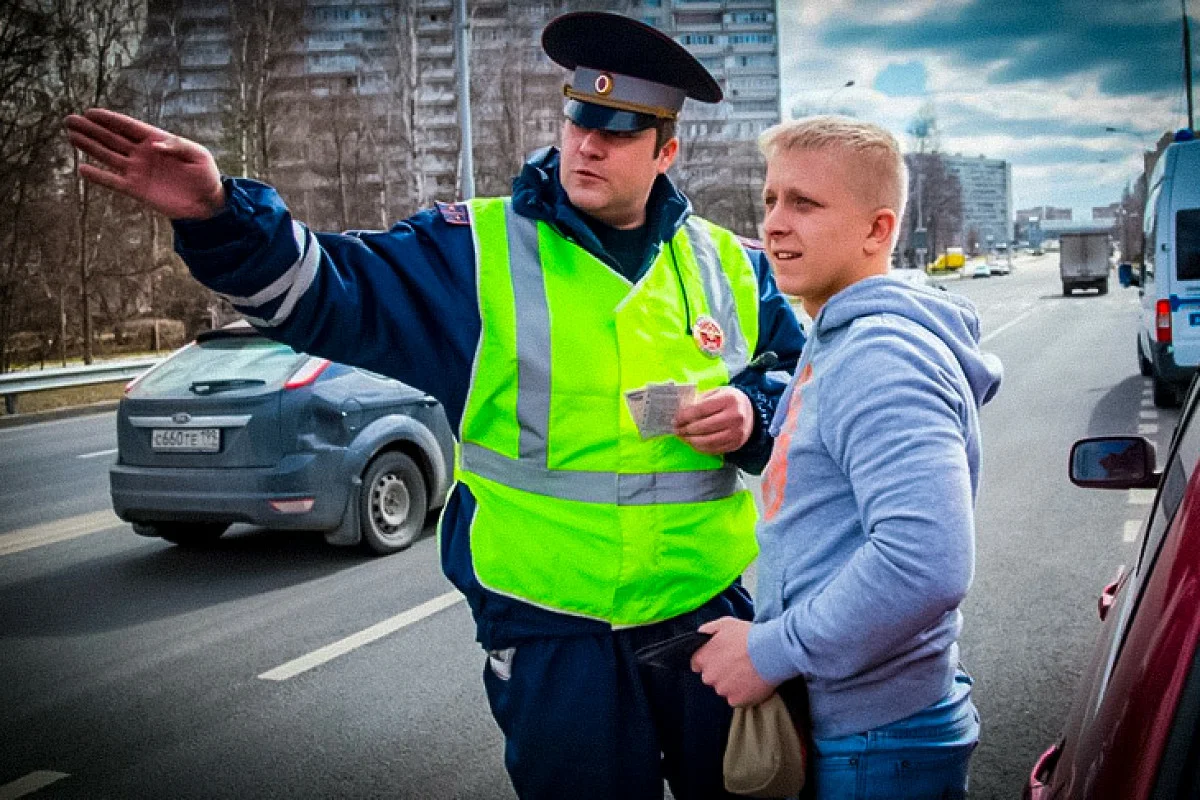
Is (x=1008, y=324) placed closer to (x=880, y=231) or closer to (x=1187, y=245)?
(x=1187, y=245)

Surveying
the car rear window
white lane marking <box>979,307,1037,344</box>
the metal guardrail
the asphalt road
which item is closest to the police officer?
the asphalt road

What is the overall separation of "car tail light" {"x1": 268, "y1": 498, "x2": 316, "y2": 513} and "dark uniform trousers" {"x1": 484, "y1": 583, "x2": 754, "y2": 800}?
4672 millimetres

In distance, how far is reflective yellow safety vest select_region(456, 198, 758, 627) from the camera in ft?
7.20

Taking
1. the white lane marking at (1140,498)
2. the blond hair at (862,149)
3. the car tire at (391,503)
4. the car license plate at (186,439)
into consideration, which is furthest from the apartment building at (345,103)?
the blond hair at (862,149)

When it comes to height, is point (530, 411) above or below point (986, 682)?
above

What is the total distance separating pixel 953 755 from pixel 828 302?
2.33 feet

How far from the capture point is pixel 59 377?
60.6ft

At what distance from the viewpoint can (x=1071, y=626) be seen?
5.08 metres

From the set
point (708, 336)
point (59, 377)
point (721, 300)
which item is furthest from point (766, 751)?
point (59, 377)

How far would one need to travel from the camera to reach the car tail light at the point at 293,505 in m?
6.64

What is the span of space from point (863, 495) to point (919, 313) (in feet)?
0.97

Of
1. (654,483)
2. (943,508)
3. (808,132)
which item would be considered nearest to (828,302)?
(808,132)

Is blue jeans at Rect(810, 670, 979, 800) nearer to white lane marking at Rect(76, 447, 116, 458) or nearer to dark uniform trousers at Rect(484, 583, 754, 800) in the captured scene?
dark uniform trousers at Rect(484, 583, 754, 800)

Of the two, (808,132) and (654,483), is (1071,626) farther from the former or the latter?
(808,132)
